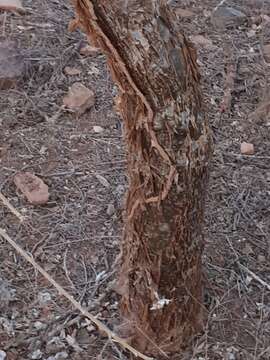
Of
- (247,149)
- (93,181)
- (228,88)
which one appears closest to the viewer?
(93,181)

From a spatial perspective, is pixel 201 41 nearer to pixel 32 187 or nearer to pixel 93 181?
pixel 93 181

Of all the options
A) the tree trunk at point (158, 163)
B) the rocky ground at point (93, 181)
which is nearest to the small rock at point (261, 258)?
the rocky ground at point (93, 181)

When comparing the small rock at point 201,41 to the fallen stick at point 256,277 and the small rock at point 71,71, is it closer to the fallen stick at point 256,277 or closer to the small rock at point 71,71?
the small rock at point 71,71

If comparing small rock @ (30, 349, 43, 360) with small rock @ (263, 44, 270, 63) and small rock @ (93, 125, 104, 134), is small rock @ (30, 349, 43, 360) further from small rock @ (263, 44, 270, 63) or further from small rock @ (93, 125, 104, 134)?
small rock @ (263, 44, 270, 63)

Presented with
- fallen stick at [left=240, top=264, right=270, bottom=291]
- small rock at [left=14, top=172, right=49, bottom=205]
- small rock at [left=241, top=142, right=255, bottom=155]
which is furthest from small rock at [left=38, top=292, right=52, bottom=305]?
small rock at [left=241, top=142, right=255, bottom=155]

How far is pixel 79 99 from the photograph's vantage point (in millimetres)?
2693

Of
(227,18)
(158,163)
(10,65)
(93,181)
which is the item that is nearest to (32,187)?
(93,181)

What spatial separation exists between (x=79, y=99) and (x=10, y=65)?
0.31m

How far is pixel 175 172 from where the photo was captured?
1.54 meters

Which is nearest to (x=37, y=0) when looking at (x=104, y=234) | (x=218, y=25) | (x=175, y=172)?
(x=218, y=25)

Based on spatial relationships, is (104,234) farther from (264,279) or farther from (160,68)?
(160,68)

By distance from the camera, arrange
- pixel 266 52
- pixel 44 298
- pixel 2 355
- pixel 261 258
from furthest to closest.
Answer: pixel 266 52 < pixel 261 258 < pixel 44 298 < pixel 2 355

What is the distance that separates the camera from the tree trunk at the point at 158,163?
54.2 inches

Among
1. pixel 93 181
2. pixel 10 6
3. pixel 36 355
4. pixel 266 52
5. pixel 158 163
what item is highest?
pixel 158 163
